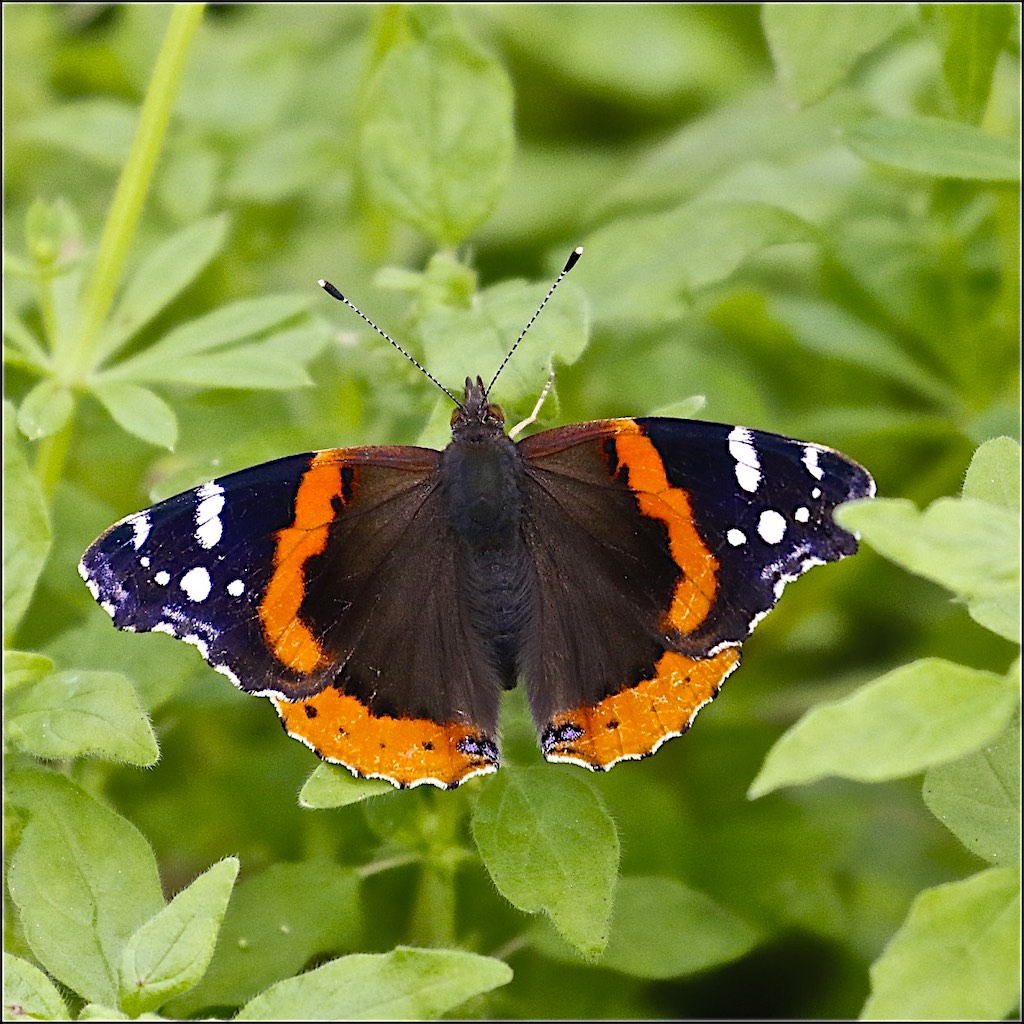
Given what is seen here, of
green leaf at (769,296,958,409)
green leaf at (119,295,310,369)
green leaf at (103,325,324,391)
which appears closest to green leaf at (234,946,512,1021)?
green leaf at (103,325,324,391)

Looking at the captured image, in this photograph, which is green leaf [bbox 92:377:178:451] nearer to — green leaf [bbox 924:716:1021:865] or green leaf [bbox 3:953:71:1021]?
green leaf [bbox 3:953:71:1021]

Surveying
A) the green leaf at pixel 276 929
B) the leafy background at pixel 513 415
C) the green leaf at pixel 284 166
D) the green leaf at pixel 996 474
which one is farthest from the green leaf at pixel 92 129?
the green leaf at pixel 996 474

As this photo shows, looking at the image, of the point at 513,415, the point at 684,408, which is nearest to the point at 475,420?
the point at 513,415

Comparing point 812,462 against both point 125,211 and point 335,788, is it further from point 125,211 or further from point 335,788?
point 125,211

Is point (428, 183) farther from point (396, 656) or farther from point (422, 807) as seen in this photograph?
point (422, 807)

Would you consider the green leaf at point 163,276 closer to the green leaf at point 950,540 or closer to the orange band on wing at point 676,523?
the orange band on wing at point 676,523

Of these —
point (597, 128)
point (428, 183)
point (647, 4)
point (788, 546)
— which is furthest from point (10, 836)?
point (647, 4)
